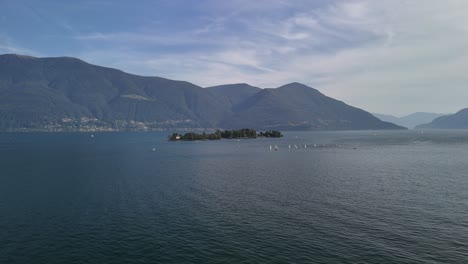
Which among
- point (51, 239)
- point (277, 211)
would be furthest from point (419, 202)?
point (51, 239)

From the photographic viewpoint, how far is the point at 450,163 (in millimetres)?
143875

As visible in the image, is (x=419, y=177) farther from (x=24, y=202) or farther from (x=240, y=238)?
(x=24, y=202)

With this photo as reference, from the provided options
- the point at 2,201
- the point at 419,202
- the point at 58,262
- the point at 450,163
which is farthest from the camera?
the point at 450,163

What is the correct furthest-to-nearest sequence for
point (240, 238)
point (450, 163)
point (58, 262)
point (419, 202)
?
point (450, 163), point (419, 202), point (240, 238), point (58, 262)

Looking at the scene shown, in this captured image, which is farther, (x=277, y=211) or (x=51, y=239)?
(x=277, y=211)

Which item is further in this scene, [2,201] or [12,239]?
[2,201]

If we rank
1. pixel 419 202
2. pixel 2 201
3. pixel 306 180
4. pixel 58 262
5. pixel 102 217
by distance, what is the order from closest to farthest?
pixel 58 262 → pixel 102 217 → pixel 419 202 → pixel 2 201 → pixel 306 180

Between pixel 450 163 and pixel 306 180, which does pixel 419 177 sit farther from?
pixel 450 163

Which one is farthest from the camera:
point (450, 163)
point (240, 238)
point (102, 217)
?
point (450, 163)

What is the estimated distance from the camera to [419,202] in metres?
75.4

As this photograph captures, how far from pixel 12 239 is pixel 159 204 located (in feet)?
95.5

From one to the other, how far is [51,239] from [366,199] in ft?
214

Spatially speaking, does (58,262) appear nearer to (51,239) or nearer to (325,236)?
(51,239)

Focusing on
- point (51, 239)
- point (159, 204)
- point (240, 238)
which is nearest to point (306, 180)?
point (159, 204)
